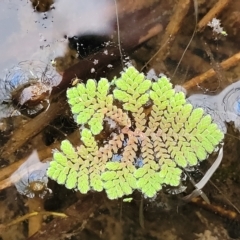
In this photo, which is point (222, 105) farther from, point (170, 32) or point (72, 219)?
point (72, 219)

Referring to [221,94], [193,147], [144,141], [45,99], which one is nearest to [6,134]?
[45,99]

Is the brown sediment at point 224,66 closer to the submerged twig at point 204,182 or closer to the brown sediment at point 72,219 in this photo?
the submerged twig at point 204,182

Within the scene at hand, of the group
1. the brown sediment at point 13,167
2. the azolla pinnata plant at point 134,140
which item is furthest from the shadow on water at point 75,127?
the azolla pinnata plant at point 134,140

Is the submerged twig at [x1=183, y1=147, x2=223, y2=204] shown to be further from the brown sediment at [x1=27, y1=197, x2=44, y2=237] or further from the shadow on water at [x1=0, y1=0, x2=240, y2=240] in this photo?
the brown sediment at [x1=27, y1=197, x2=44, y2=237]

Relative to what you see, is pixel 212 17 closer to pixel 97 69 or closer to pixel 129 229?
pixel 97 69

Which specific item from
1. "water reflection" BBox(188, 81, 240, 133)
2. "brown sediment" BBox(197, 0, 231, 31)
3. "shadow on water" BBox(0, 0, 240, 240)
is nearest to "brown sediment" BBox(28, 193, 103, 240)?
"shadow on water" BBox(0, 0, 240, 240)

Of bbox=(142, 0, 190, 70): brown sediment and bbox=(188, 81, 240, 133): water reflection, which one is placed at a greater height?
bbox=(142, 0, 190, 70): brown sediment

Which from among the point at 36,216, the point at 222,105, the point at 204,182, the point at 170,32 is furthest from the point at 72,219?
the point at 170,32

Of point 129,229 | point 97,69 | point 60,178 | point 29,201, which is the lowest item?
point 129,229
